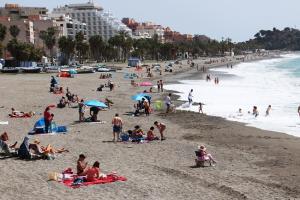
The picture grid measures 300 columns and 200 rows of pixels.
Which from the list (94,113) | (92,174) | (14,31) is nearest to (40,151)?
(92,174)

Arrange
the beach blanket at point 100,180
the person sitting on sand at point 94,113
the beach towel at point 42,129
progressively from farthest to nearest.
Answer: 1. the person sitting on sand at point 94,113
2. the beach towel at point 42,129
3. the beach blanket at point 100,180

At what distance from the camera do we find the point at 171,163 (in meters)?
15.5

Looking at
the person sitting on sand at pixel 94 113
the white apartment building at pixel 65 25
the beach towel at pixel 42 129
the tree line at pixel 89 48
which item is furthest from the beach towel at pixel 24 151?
the white apartment building at pixel 65 25

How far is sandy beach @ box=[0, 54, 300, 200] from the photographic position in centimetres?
1221

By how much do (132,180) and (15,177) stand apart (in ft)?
10.3

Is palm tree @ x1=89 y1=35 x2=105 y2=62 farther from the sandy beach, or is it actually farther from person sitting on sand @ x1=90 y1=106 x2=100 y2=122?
person sitting on sand @ x1=90 y1=106 x2=100 y2=122

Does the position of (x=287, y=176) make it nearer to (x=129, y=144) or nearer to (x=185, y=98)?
(x=129, y=144)

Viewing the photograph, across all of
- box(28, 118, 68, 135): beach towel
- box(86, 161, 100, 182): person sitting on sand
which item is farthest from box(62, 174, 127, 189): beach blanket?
box(28, 118, 68, 135): beach towel

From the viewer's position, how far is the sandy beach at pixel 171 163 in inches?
481

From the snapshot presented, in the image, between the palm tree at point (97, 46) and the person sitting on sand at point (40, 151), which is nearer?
the person sitting on sand at point (40, 151)

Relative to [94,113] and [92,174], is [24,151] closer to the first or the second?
[92,174]

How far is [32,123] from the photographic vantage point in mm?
23016

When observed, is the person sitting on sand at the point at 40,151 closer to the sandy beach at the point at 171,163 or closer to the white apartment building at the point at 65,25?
the sandy beach at the point at 171,163

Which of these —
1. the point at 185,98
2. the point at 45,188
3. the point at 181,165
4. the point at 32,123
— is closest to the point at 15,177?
the point at 45,188
